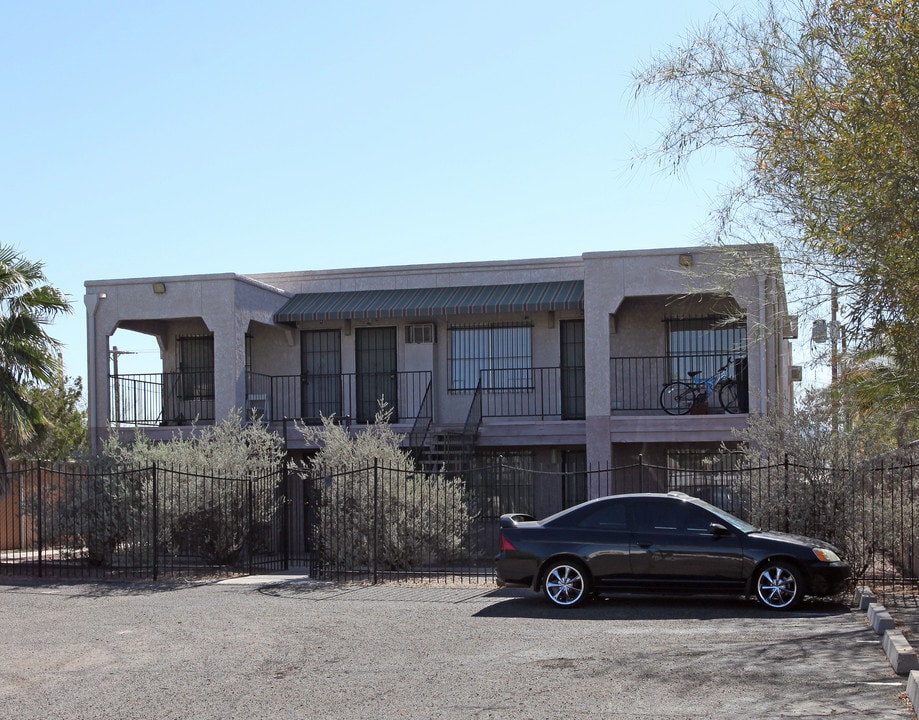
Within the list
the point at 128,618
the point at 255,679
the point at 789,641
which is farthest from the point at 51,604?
the point at 789,641

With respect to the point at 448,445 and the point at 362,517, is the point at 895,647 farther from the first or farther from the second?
the point at 448,445

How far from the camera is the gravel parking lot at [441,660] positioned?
326 inches

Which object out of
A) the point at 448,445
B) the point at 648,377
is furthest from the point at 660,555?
the point at 648,377

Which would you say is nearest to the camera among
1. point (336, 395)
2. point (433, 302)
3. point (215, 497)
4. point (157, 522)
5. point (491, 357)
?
point (157, 522)

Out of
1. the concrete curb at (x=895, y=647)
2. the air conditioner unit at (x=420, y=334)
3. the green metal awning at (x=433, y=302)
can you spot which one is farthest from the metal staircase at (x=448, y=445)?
the concrete curb at (x=895, y=647)

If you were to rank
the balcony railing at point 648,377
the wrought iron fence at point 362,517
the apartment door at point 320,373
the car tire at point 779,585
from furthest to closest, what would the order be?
the apartment door at point 320,373 < the balcony railing at point 648,377 < the wrought iron fence at point 362,517 < the car tire at point 779,585

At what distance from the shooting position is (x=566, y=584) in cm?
1363

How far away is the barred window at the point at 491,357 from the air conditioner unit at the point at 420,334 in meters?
0.46

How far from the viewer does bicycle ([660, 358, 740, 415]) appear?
21.9 m

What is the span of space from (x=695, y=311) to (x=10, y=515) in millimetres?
15349

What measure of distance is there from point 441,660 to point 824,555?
5356 millimetres

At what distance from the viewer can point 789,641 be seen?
10750mm

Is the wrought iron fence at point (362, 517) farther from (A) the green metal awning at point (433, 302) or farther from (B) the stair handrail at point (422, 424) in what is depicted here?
(A) the green metal awning at point (433, 302)

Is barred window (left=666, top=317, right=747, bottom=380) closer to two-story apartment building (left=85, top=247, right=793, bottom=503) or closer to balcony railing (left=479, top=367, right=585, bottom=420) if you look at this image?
two-story apartment building (left=85, top=247, right=793, bottom=503)
